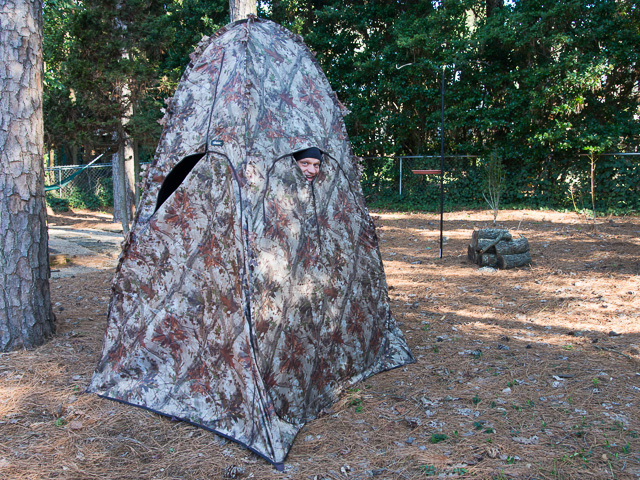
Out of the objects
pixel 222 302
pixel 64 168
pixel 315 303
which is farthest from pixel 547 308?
pixel 64 168

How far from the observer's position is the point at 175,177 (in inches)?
139

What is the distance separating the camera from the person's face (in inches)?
132

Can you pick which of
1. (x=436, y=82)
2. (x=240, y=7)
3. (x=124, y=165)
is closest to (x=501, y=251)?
(x=240, y=7)

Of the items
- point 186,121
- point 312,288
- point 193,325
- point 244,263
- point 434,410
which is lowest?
point 434,410

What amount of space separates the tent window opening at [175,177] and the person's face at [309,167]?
2.47 feet

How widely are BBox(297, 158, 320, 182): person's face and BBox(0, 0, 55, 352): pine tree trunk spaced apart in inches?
100.0

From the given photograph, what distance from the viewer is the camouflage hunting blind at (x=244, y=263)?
3008 millimetres

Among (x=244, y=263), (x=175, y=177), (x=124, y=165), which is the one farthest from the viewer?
(x=124, y=165)

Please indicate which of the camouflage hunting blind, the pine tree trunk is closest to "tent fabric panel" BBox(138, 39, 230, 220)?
the camouflage hunting blind

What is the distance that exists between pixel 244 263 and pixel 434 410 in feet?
5.63

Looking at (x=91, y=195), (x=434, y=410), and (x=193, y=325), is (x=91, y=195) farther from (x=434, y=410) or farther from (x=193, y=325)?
(x=434, y=410)

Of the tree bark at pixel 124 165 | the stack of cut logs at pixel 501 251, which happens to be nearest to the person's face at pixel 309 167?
the stack of cut logs at pixel 501 251

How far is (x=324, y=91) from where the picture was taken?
377 cm

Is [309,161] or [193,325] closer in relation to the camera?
[193,325]
